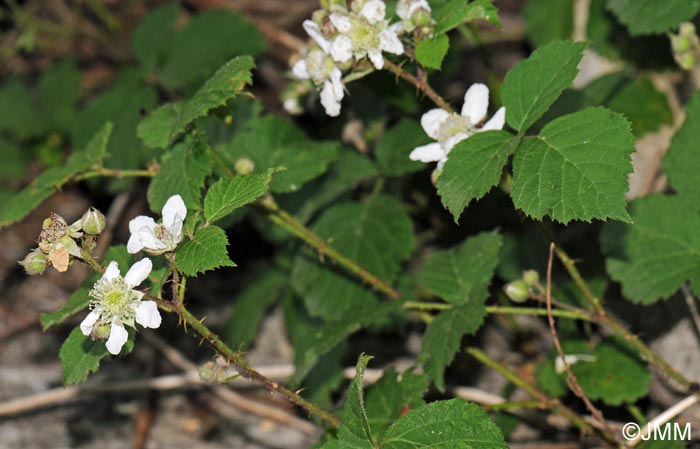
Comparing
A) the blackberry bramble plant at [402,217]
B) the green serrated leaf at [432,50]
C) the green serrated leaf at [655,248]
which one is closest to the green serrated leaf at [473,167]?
the blackberry bramble plant at [402,217]

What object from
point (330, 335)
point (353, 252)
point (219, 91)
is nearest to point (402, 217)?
point (353, 252)

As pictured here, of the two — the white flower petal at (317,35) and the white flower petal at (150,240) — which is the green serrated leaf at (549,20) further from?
the white flower petal at (150,240)

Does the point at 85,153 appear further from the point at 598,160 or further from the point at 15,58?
the point at 15,58

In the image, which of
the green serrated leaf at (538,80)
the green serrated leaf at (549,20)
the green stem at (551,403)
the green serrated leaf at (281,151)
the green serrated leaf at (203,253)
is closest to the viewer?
the green serrated leaf at (203,253)

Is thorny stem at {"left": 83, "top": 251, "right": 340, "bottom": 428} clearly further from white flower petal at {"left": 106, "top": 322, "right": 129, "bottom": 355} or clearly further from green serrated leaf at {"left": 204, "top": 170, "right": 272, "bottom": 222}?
green serrated leaf at {"left": 204, "top": 170, "right": 272, "bottom": 222}

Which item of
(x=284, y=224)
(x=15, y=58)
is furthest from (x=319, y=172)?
(x=15, y=58)

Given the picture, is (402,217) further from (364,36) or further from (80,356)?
(80,356)

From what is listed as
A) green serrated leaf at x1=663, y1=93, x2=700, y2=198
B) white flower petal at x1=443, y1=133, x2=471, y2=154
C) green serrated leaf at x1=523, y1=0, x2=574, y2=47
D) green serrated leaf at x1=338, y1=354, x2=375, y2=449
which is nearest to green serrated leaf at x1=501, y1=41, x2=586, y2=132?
white flower petal at x1=443, y1=133, x2=471, y2=154
